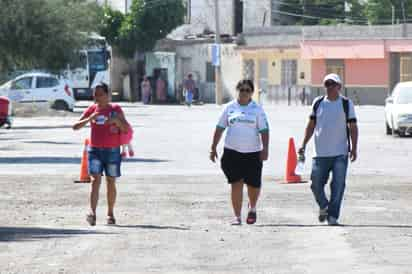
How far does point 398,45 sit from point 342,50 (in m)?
2.97

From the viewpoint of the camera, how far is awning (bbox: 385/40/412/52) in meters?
65.3

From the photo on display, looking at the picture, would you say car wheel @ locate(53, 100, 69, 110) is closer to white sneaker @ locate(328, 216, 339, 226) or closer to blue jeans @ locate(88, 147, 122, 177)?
blue jeans @ locate(88, 147, 122, 177)

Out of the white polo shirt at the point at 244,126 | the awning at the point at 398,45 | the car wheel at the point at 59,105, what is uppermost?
the white polo shirt at the point at 244,126

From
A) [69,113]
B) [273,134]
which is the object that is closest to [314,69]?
[69,113]

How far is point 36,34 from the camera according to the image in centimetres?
4166

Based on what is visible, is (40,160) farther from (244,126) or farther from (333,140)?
(333,140)

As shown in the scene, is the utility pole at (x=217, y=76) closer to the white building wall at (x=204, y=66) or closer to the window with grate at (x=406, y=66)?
the white building wall at (x=204, y=66)

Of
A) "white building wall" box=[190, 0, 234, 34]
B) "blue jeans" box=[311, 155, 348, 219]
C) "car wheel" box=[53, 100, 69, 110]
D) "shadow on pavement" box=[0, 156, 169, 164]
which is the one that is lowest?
"car wheel" box=[53, 100, 69, 110]

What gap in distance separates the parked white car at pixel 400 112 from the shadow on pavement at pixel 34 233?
865 inches

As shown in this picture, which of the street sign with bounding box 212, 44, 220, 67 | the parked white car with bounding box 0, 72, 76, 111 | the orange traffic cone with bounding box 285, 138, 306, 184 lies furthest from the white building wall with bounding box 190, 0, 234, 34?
the orange traffic cone with bounding box 285, 138, 306, 184

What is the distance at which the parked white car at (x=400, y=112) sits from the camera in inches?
1404

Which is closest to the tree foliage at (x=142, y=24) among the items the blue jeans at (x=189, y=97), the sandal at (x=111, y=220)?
the blue jeans at (x=189, y=97)

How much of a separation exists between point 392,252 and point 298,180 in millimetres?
9400

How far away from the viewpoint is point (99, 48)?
71.2 m
